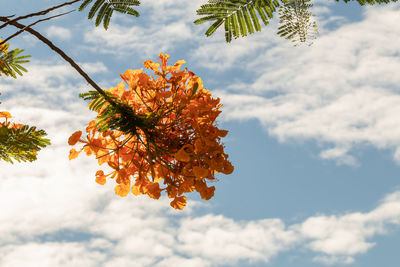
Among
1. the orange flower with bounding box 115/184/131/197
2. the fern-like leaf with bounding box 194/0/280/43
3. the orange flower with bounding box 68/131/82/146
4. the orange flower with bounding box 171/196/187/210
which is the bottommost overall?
the orange flower with bounding box 171/196/187/210

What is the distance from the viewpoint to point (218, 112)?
2.36m

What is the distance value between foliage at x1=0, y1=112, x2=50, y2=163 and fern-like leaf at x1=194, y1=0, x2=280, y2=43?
1222mm

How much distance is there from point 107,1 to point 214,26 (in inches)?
27.6

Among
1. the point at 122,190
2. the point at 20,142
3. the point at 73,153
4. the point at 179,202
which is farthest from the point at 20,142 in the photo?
the point at 179,202

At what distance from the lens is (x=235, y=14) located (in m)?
2.44

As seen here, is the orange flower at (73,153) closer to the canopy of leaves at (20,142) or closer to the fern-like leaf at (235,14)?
the canopy of leaves at (20,142)

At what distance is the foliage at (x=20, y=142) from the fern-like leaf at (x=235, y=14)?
122 cm

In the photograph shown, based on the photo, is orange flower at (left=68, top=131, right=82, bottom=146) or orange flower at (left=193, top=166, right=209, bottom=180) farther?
orange flower at (left=68, top=131, right=82, bottom=146)

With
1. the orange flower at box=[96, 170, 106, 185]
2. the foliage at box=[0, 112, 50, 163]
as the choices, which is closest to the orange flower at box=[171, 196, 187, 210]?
the orange flower at box=[96, 170, 106, 185]

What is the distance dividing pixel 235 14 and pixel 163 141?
920 mm

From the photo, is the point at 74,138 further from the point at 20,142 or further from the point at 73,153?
the point at 20,142

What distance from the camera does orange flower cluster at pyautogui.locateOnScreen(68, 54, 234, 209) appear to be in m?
2.25

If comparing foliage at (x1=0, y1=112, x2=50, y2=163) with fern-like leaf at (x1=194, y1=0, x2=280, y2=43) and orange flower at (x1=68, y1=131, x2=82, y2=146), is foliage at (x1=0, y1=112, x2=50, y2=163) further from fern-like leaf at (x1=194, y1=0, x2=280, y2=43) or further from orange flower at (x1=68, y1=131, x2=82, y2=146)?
fern-like leaf at (x1=194, y1=0, x2=280, y2=43)

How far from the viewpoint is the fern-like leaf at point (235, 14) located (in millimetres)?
2414
